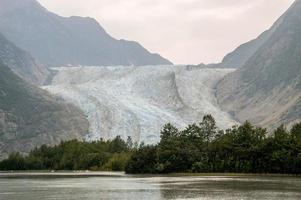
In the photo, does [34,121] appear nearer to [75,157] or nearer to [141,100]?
[141,100]

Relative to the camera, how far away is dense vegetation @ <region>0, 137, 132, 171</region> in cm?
13938

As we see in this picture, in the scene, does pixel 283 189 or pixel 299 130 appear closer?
pixel 283 189

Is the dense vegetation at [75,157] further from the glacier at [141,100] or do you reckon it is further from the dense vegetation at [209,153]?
the glacier at [141,100]

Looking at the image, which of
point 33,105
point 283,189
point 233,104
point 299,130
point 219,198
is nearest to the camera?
point 219,198

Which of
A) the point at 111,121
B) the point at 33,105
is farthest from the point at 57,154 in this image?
the point at 33,105

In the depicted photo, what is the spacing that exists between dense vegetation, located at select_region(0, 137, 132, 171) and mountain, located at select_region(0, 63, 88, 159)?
741 inches

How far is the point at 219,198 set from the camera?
51.8 meters

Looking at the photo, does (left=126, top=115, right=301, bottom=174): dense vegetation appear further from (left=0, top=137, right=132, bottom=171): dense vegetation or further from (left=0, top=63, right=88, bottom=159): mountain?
(left=0, top=63, right=88, bottom=159): mountain

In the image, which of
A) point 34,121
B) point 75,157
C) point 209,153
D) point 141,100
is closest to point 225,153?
point 209,153

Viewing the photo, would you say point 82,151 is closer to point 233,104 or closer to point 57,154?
point 57,154

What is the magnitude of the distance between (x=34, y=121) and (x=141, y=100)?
29.1 meters

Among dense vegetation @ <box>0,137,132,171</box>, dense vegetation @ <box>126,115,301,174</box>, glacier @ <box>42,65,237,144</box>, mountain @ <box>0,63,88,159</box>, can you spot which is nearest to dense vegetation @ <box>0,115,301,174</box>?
dense vegetation @ <box>126,115,301,174</box>

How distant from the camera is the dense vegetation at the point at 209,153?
96.6 meters

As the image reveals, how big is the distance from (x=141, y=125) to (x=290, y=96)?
50.3 metres
